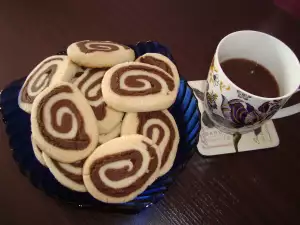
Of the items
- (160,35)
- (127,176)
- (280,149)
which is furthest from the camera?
(160,35)

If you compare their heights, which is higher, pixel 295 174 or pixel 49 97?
pixel 49 97

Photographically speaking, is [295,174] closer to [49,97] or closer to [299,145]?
[299,145]

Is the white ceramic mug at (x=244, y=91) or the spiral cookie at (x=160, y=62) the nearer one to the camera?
the white ceramic mug at (x=244, y=91)

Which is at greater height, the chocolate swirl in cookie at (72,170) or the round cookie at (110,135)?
the round cookie at (110,135)

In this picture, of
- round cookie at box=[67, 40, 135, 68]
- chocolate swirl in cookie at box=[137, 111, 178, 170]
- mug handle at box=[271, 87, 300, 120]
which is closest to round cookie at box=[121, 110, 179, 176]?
chocolate swirl in cookie at box=[137, 111, 178, 170]

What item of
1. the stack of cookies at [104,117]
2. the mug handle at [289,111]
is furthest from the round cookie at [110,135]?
the mug handle at [289,111]

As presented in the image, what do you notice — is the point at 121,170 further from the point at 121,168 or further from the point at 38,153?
the point at 38,153

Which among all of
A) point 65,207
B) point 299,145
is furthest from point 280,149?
point 65,207

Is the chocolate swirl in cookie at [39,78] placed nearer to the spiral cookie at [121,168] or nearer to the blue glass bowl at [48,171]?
the blue glass bowl at [48,171]
